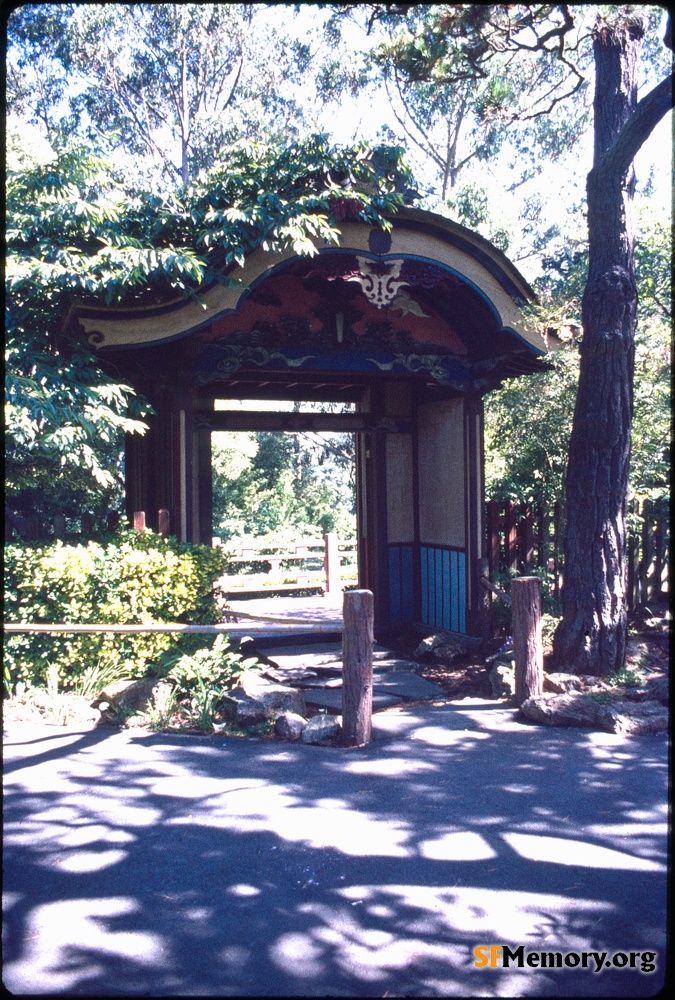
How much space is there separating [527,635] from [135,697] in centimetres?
328

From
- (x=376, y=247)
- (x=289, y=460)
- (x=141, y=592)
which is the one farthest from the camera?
(x=289, y=460)

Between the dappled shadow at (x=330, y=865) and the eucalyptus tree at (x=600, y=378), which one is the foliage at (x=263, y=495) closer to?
the eucalyptus tree at (x=600, y=378)

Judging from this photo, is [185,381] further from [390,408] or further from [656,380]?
[656,380]

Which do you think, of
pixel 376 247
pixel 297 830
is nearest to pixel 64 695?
pixel 297 830

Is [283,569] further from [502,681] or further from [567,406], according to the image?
[502,681]

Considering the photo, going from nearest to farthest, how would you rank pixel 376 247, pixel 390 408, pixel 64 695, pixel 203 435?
pixel 64 695, pixel 376 247, pixel 203 435, pixel 390 408

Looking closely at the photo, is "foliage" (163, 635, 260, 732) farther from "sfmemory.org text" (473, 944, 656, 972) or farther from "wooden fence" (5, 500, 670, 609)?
"sfmemory.org text" (473, 944, 656, 972)

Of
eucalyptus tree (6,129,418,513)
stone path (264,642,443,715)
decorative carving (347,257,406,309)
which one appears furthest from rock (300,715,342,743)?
decorative carving (347,257,406,309)

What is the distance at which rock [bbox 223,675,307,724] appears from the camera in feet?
20.2

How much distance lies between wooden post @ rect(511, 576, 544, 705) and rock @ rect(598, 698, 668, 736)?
633mm

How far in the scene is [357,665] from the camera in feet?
18.1

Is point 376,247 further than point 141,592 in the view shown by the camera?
Yes

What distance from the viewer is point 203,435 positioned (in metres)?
9.37

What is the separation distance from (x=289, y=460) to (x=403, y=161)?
1568cm
